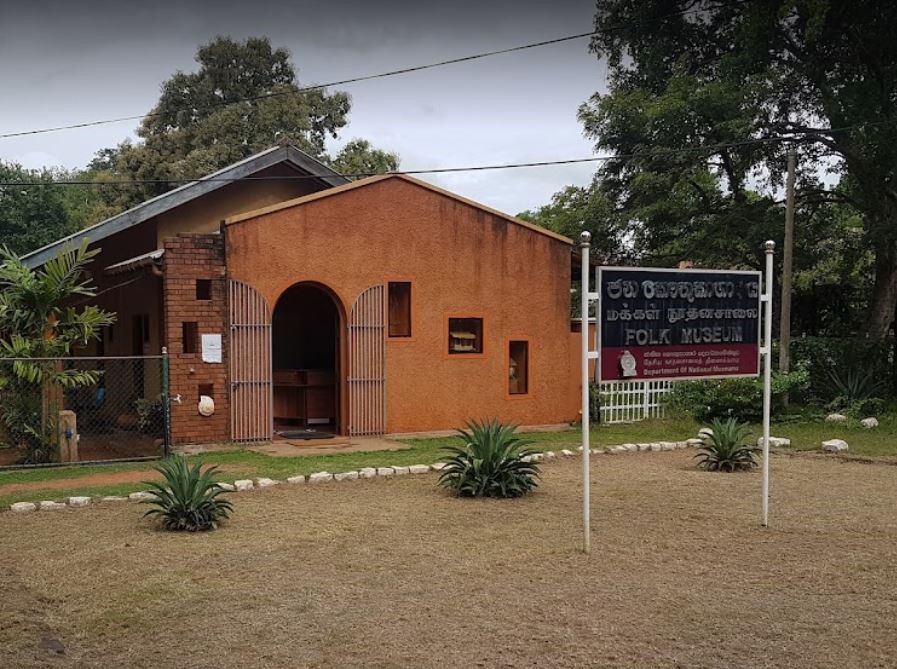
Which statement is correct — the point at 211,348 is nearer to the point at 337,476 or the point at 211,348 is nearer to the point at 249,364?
→ the point at 249,364

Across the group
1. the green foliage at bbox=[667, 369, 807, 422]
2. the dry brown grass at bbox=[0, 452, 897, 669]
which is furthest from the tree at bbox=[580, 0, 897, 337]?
the dry brown grass at bbox=[0, 452, 897, 669]

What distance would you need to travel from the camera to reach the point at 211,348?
13.3 meters

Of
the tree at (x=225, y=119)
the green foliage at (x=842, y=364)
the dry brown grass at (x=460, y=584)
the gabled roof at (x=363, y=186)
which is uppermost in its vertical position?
the tree at (x=225, y=119)

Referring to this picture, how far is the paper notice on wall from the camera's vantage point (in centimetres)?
1323

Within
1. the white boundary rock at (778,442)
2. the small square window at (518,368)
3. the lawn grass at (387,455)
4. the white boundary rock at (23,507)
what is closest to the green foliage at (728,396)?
the lawn grass at (387,455)

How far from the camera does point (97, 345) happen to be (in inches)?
824

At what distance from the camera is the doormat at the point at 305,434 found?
48.3 feet

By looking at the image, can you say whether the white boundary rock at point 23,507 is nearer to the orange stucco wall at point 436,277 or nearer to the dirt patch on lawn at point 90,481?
the dirt patch on lawn at point 90,481

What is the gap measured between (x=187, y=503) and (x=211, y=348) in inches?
221

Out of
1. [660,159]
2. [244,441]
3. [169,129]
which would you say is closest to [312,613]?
[244,441]

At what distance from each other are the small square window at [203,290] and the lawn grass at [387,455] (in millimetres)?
2403

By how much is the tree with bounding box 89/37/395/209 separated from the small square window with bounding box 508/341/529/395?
777 inches

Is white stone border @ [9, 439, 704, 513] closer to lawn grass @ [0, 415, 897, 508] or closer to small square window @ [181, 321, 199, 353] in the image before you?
lawn grass @ [0, 415, 897, 508]

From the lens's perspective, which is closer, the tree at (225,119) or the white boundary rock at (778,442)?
the white boundary rock at (778,442)
